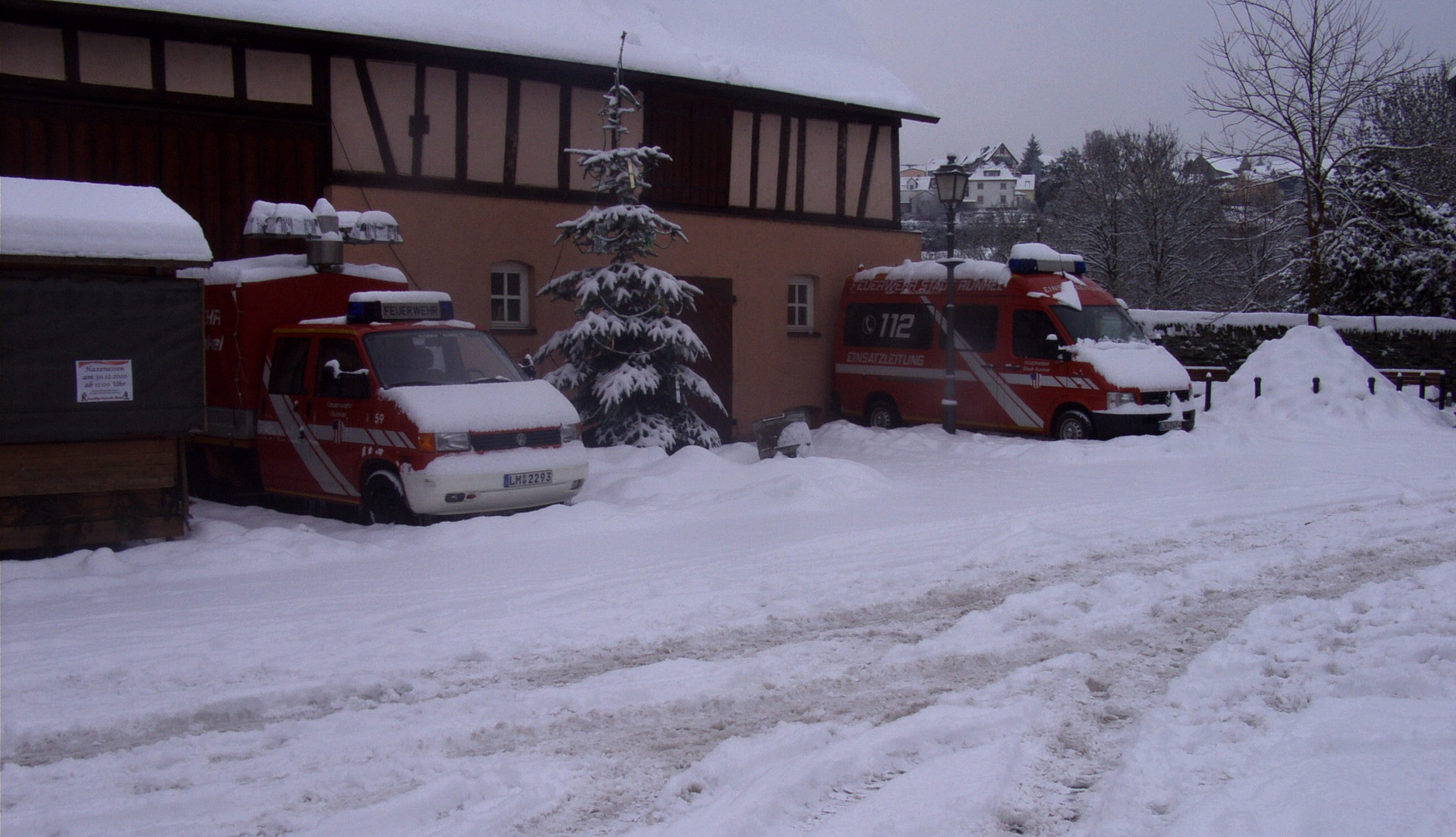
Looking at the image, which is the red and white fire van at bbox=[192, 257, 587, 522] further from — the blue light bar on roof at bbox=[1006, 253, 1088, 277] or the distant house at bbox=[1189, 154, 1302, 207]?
the distant house at bbox=[1189, 154, 1302, 207]

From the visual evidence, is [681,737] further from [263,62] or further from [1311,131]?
Result: [1311,131]

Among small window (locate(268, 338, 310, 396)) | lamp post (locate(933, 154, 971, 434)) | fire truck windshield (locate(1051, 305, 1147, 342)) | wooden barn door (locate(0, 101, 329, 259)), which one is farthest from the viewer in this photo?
lamp post (locate(933, 154, 971, 434))

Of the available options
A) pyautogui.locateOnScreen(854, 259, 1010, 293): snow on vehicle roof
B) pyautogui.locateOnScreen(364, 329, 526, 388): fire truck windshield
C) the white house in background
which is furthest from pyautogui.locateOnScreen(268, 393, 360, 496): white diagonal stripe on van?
the white house in background

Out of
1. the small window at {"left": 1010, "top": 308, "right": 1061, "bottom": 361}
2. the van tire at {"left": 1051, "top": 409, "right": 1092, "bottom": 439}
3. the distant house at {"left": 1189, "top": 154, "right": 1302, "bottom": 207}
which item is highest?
the distant house at {"left": 1189, "top": 154, "right": 1302, "bottom": 207}

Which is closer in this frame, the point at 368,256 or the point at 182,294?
the point at 182,294

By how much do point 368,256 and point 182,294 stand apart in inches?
206

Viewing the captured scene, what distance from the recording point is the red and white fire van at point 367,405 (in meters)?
9.22

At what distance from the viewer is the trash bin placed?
1385cm

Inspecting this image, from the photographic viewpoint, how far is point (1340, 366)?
55.7ft

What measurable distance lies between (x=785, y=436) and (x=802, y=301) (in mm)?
5652

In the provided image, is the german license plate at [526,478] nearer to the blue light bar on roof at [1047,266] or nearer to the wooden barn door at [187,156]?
the wooden barn door at [187,156]

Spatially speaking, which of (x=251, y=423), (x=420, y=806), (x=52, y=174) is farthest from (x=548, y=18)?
(x=420, y=806)

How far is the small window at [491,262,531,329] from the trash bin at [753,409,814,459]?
3.87m

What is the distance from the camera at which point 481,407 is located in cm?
947
